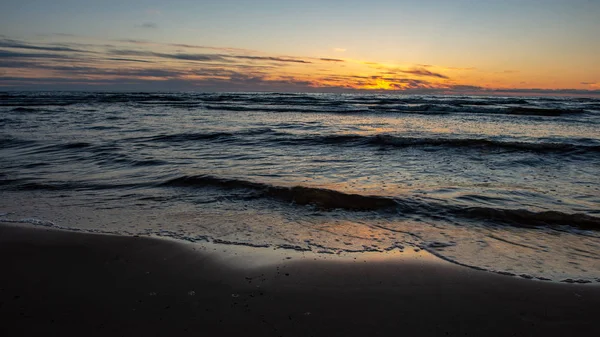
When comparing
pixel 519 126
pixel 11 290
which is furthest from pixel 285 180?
pixel 519 126

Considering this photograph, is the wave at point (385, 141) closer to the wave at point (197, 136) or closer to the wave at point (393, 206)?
the wave at point (197, 136)

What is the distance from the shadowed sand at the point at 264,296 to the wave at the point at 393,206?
1.97 m

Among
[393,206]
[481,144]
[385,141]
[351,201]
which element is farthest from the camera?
[385,141]

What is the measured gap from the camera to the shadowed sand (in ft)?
9.86

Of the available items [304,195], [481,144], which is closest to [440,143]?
[481,144]

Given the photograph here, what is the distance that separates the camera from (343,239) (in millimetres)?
5004

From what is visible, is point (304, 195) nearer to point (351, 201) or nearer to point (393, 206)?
point (351, 201)

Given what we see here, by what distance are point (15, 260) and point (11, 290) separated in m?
0.91

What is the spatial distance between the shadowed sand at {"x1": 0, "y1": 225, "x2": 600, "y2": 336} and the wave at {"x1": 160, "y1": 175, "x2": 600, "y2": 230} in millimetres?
1973

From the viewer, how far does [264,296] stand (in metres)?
3.49

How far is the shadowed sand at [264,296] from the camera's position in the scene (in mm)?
3004

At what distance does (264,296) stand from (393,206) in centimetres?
340

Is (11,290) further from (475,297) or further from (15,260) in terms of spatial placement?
(475,297)

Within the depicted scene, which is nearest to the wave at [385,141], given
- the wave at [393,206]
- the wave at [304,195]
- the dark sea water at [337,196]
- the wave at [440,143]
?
the wave at [440,143]
